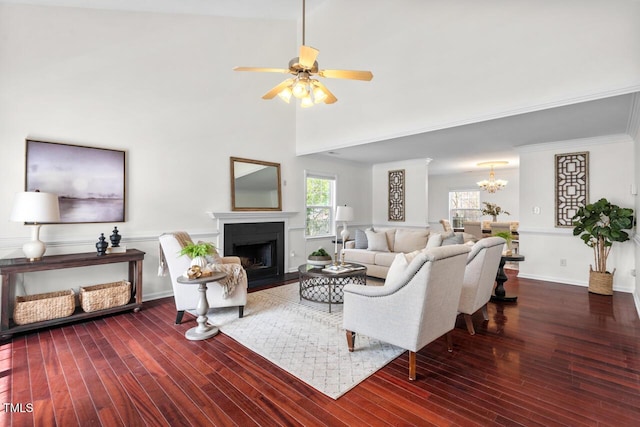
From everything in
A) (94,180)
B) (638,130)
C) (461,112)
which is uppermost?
(461,112)

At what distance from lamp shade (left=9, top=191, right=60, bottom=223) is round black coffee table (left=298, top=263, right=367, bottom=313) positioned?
2771mm

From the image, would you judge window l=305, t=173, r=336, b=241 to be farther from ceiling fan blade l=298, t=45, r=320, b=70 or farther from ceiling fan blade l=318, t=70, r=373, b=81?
ceiling fan blade l=298, t=45, r=320, b=70

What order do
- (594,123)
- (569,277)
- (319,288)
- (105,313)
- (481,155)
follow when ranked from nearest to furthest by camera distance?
(105,313) < (594,123) < (319,288) < (569,277) < (481,155)

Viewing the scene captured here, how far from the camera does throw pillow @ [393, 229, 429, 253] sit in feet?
17.6

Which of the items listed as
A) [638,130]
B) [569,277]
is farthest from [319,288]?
[638,130]

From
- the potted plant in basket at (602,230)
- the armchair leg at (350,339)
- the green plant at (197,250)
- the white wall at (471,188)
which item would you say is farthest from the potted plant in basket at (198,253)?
the white wall at (471,188)

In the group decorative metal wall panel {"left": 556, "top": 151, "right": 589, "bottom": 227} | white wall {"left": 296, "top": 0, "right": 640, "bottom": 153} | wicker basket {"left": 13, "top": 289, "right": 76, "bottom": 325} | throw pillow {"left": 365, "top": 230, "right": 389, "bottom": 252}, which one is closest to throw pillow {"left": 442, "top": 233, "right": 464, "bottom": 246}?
throw pillow {"left": 365, "top": 230, "right": 389, "bottom": 252}

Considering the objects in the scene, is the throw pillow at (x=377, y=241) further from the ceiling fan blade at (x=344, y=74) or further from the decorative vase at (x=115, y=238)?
the decorative vase at (x=115, y=238)

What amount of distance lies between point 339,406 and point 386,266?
335cm

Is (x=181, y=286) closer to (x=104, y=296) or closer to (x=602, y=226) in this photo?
(x=104, y=296)

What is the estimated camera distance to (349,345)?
8.75 feet

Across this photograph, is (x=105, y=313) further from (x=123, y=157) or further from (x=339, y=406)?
(x=339, y=406)

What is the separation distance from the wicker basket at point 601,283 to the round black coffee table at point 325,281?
3.43 metres

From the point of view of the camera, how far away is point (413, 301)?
2168 mm
